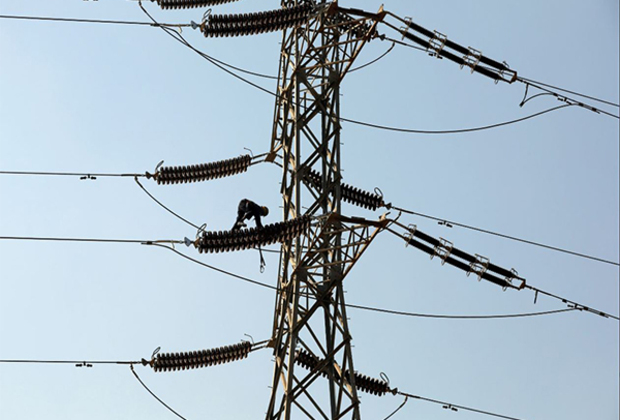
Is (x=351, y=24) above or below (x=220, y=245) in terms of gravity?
above

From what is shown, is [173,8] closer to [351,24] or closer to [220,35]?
[220,35]

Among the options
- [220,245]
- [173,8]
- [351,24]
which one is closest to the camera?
[220,245]

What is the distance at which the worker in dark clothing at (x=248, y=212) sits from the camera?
20797mm

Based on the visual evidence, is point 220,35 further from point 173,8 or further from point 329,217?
point 329,217

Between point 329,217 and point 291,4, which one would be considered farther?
point 291,4

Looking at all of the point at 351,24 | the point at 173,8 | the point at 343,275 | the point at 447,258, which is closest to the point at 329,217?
the point at 343,275

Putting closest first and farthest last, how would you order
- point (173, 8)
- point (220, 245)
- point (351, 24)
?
point (220, 245) < point (351, 24) < point (173, 8)

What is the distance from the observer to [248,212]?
20.8m

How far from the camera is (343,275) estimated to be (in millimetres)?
20000

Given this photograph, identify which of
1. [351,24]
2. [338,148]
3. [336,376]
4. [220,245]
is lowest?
[336,376]

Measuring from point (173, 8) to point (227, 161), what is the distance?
10.4 ft

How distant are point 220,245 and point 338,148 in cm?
Result: 261

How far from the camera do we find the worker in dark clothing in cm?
2080

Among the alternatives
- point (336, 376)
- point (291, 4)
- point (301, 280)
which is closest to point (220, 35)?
point (291, 4)
